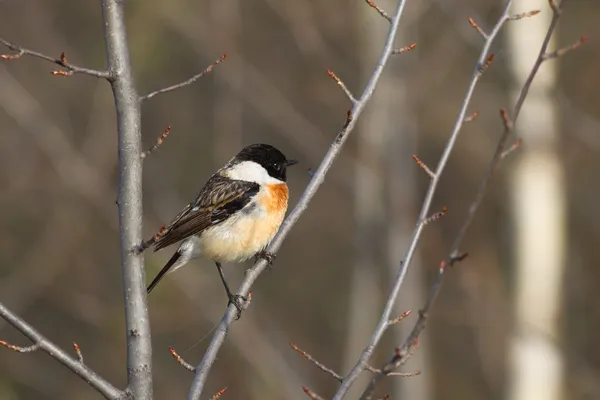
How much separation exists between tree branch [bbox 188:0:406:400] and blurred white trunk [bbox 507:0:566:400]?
4611 mm

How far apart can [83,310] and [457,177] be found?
19.4 ft

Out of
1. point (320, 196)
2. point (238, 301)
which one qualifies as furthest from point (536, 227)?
point (320, 196)

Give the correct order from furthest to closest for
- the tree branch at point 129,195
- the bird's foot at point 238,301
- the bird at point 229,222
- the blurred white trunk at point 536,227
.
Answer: the blurred white trunk at point 536,227 → the bird at point 229,222 → the bird's foot at point 238,301 → the tree branch at point 129,195

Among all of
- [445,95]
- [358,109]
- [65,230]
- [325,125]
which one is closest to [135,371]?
[358,109]

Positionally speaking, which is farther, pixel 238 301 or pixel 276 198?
pixel 276 198

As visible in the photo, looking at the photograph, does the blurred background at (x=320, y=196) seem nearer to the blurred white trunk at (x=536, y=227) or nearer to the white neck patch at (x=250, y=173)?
the blurred white trunk at (x=536, y=227)

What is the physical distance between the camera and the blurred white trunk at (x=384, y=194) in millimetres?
7582

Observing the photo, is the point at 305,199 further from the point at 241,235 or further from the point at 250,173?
the point at 250,173

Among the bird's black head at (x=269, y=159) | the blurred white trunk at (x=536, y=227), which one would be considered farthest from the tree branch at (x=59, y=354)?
the blurred white trunk at (x=536, y=227)

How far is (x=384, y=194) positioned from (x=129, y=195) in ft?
17.9

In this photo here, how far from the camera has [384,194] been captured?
26.6 feet

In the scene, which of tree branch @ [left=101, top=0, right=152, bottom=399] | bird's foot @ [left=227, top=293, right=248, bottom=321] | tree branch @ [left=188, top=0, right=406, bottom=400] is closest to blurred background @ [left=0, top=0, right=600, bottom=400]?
bird's foot @ [left=227, top=293, right=248, bottom=321]

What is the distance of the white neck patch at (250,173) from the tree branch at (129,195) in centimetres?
216

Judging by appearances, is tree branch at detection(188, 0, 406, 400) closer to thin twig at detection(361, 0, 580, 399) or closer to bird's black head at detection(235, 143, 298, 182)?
thin twig at detection(361, 0, 580, 399)
